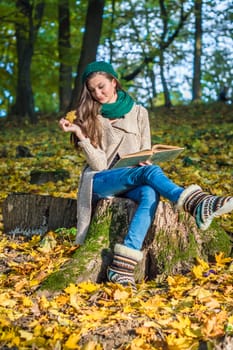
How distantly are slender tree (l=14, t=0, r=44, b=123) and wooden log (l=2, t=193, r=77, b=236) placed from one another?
961 cm

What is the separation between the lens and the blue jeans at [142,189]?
419 cm

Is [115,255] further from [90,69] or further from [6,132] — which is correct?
[6,132]

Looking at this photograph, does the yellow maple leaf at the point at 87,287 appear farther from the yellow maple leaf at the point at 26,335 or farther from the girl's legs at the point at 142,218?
the yellow maple leaf at the point at 26,335

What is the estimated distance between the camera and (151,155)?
4234 millimetres

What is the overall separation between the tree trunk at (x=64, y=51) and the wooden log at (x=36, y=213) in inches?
444

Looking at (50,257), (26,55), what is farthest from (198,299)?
(26,55)

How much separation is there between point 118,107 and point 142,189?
85cm

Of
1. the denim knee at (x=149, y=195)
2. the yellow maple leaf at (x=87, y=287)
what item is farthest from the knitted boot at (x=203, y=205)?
the yellow maple leaf at (x=87, y=287)

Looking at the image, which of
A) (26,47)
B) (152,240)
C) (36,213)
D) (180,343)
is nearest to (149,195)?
(152,240)

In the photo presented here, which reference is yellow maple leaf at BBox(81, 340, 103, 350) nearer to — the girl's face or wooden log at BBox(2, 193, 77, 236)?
the girl's face

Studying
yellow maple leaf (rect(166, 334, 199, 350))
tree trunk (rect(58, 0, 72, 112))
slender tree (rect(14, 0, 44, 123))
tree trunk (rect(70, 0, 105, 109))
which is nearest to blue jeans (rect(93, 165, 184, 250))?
yellow maple leaf (rect(166, 334, 199, 350))

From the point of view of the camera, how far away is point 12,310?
12.5 ft

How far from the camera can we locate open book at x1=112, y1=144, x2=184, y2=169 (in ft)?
13.9

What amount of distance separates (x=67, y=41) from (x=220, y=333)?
15462 mm
